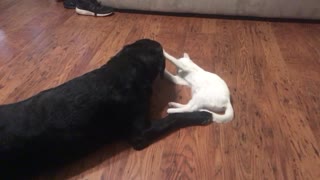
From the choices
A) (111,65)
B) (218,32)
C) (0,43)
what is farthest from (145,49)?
(0,43)

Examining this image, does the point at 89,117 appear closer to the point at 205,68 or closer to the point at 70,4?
the point at 205,68

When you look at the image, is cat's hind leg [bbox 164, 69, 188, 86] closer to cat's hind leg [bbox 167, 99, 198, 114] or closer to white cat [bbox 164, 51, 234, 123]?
white cat [bbox 164, 51, 234, 123]

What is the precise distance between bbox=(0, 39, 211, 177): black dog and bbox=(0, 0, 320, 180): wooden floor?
0.21 feet

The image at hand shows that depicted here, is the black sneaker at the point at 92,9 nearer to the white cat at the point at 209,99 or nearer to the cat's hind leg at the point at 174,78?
the cat's hind leg at the point at 174,78

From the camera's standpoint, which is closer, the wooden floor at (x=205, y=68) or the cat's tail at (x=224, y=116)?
the wooden floor at (x=205, y=68)

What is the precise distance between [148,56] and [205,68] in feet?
1.58

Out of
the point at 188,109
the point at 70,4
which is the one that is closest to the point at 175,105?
the point at 188,109

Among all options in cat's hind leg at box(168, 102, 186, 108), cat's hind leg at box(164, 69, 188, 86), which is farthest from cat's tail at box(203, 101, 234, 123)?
cat's hind leg at box(164, 69, 188, 86)

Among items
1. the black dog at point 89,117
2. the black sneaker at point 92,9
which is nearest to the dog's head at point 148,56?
the black dog at point 89,117

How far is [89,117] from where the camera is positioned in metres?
1.01

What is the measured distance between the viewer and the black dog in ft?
3.05

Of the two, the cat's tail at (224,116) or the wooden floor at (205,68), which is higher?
the cat's tail at (224,116)

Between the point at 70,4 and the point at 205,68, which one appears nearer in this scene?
the point at 205,68

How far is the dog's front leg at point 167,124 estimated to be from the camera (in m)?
1.14
